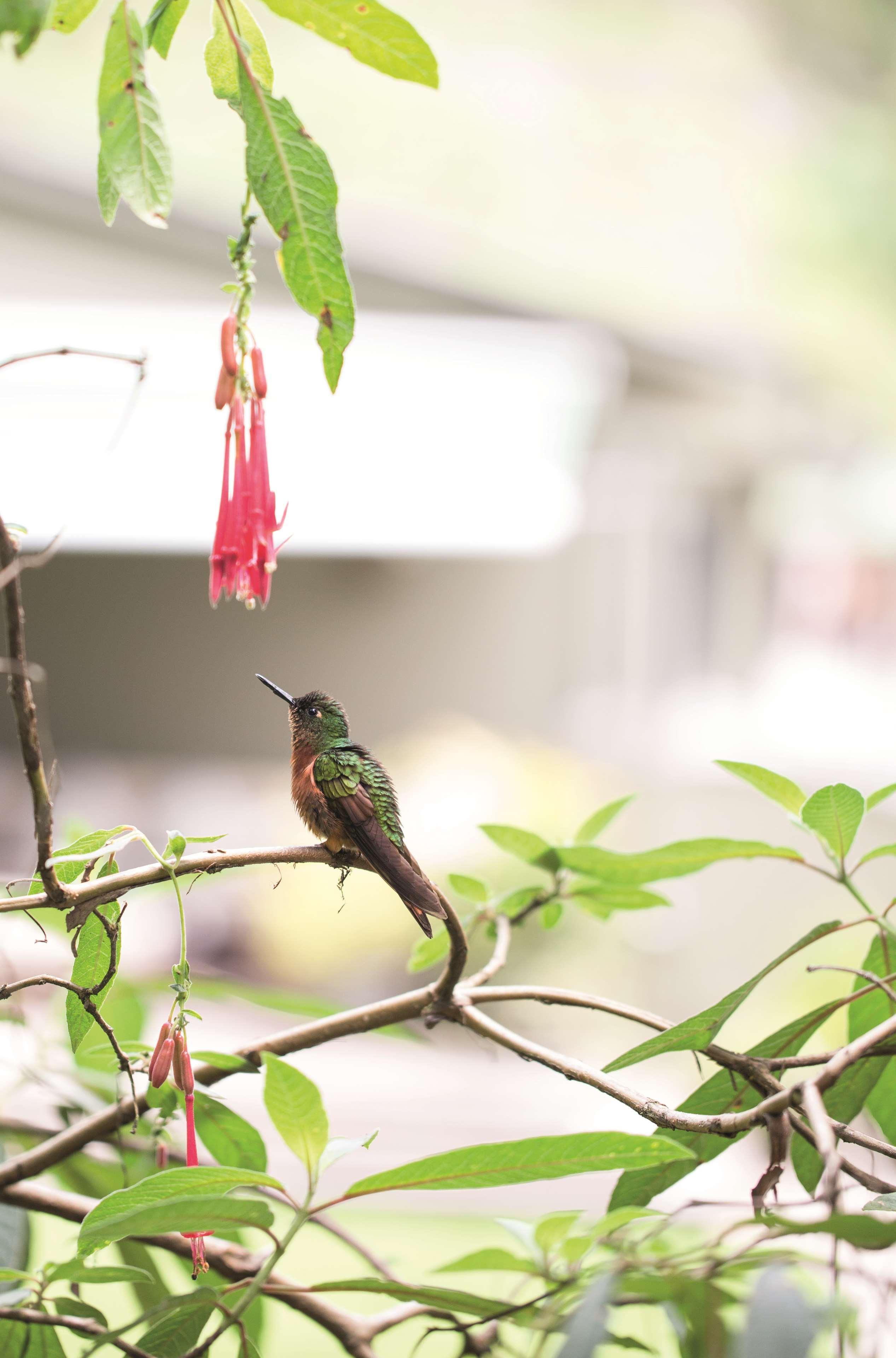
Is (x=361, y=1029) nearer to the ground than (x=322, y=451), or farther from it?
nearer to the ground

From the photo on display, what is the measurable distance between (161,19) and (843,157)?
491 inches

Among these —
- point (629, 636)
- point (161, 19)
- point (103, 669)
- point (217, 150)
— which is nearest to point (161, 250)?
point (103, 669)

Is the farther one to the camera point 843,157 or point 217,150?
point 843,157

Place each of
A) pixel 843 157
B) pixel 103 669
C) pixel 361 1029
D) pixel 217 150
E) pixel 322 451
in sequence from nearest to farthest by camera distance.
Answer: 1. pixel 361 1029
2. pixel 322 451
3. pixel 103 669
4. pixel 217 150
5. pixel 843 157

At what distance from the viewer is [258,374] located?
0.42 m

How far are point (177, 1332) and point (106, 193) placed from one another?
1.30 ft

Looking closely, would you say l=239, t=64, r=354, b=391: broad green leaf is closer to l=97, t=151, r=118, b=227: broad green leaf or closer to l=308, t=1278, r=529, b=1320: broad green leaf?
l=97, t=151, r=118, b=227: broad green leaf

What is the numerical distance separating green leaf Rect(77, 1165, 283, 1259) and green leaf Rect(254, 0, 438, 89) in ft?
1.15

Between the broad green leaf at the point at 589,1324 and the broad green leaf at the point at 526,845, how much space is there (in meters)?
0.24

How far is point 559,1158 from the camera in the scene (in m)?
0.33

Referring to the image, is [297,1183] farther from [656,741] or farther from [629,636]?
[629,636]

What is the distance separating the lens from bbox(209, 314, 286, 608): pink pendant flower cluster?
439 millimetres

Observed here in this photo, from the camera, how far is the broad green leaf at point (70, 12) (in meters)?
0.37

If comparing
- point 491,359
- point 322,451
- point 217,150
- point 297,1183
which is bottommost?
point 297,1183
